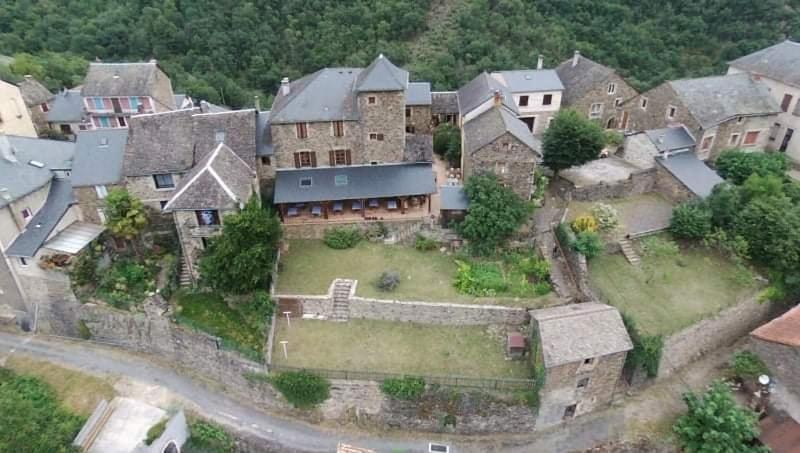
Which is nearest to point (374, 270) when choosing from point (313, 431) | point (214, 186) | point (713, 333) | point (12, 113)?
point (313, 431)


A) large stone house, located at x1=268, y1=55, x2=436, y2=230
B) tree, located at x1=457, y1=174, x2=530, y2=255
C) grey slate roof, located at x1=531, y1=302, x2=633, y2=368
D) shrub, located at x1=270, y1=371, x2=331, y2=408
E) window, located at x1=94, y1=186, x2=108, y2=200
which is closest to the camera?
grey slate roof, located at x1=531, y1=302, x2=633, y2=368

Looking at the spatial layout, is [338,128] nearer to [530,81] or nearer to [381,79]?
[381,79]

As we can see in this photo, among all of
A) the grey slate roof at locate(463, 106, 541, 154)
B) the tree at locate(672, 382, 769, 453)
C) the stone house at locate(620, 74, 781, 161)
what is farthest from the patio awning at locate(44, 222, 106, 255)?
the stone house at locate(620, 74, 781, 161)

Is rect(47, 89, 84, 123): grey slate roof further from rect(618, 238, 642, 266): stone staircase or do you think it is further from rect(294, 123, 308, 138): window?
rect(618, 238, 642, 266): stone staircase

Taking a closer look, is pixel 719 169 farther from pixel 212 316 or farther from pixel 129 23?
pixel 129 23

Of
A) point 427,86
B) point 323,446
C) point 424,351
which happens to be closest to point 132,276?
point 323,446

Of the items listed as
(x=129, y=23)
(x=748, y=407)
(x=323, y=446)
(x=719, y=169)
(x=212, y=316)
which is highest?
(x=129, y=23)
